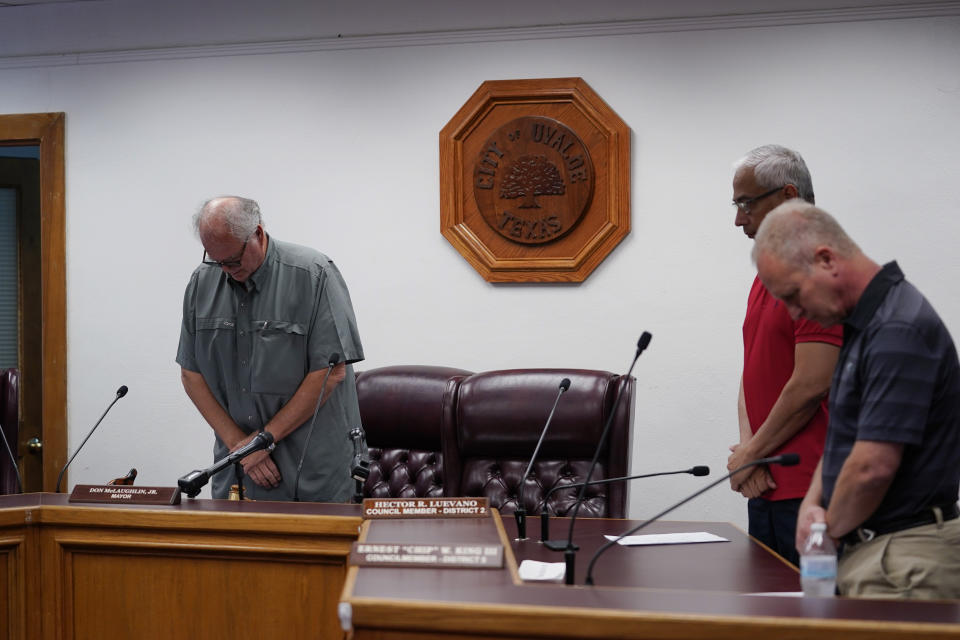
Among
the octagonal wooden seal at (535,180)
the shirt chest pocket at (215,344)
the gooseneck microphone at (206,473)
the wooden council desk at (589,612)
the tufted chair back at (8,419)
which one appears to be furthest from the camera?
the octagonal wooden seal at (535,180)

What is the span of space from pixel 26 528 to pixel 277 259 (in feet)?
3.20

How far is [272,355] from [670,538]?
1232mm

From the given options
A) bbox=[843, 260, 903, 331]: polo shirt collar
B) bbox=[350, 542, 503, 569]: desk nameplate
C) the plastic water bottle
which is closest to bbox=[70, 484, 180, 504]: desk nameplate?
bbox=[350, 542, 503, 569]: desk nameplate

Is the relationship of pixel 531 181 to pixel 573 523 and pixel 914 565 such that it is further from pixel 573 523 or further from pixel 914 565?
pixel 914 565

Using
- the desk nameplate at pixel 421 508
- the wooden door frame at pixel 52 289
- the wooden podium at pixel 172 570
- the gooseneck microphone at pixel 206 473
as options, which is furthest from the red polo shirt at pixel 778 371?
the wooden door frame at pixel 52 289

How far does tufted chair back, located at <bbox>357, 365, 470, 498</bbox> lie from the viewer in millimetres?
3129

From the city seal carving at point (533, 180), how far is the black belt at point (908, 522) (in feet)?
7.51

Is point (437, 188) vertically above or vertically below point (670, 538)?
above

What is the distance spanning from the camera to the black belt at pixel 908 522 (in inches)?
62.0

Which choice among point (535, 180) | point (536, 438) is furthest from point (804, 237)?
point (535, 180)

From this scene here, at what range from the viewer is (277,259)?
277 centimetres

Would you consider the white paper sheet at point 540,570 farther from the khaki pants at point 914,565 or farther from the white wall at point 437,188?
the white wall at point 437,188

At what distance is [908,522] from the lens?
1.58 metres

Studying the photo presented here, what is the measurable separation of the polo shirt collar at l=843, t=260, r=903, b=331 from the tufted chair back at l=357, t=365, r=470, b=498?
1.68 meters
